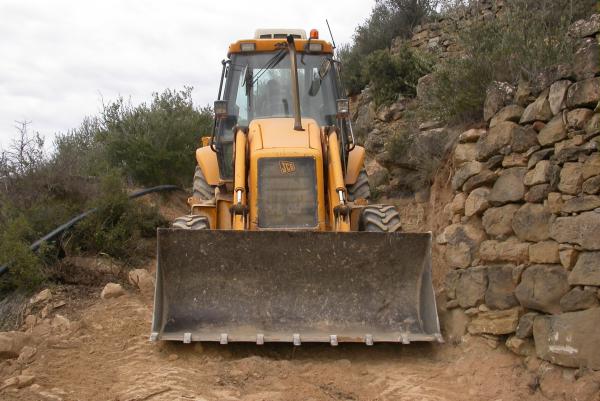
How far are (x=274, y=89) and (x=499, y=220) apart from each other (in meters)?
3.11

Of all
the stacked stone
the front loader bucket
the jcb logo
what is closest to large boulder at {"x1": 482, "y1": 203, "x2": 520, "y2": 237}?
the stacked stone

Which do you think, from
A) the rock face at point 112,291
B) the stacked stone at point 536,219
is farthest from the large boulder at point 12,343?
the stacked stone at point 536,219

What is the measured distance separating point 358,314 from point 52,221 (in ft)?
14.5

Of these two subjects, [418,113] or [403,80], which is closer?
[418,113]

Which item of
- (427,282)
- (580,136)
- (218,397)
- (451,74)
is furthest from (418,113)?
(218,397)

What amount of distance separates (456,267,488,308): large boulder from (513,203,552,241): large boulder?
52 cm

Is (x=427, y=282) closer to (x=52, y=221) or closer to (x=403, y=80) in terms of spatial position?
(x=52, y=221)

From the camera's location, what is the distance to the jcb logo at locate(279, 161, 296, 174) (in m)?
6.24

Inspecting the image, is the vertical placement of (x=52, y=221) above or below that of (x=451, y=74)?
below

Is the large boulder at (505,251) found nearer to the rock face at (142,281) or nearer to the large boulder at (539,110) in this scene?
the large boulder at (539,110)

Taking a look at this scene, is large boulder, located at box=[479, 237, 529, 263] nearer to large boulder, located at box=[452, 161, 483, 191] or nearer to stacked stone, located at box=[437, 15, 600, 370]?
stacked stone, located at box=[437, 15, 600, 370]

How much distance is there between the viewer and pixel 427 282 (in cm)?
567

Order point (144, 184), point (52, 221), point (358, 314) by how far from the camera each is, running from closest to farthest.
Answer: point (358, 314) → point (52, 221) → point (144, 184)

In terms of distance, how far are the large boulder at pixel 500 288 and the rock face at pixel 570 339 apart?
1.56ft
